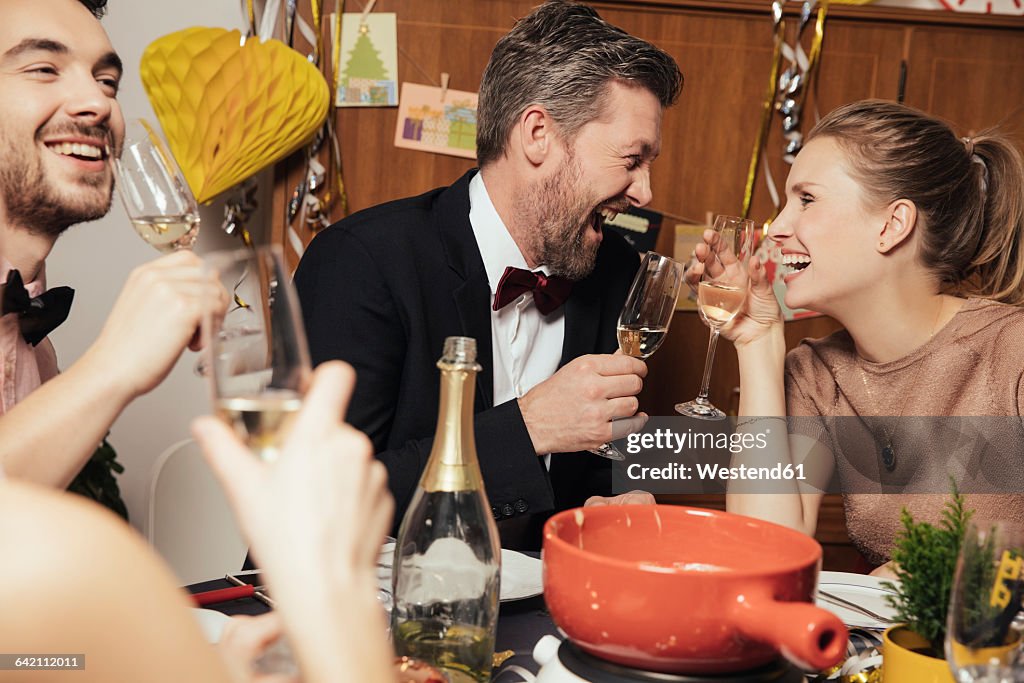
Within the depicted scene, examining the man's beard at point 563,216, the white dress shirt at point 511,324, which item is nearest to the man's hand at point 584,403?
the white dress shirt at point 511,324

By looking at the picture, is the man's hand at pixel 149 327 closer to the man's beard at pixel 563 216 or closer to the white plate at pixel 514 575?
the white plate at pixel 514 575

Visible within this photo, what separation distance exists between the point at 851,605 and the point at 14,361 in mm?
1285

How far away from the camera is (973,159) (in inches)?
81.3

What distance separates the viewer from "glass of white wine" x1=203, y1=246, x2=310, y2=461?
1.78ft

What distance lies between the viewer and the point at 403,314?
1.97 m

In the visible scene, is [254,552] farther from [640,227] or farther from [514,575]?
[640,227]

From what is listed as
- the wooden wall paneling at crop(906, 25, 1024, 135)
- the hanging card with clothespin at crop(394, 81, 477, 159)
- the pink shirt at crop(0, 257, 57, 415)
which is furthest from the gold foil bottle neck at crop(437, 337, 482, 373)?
the wooden wall paneling at crop(906, 25, 1024, 135)

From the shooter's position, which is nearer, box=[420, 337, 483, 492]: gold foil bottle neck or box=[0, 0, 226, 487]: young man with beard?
box=[420, 337, 483, 492]: gold foil bottle neck

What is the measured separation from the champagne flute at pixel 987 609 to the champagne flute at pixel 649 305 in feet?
3.21

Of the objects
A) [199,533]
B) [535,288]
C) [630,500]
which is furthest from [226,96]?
[630,500]

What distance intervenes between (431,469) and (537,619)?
0.29 m

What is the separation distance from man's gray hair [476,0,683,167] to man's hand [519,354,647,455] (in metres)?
0.65

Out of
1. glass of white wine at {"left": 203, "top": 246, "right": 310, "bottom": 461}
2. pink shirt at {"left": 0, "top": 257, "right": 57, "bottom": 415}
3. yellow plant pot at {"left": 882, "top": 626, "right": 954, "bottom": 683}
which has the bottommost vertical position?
yellow plant pot at {"left": 882, "top": 626, "right": 954, "bottom": 683}

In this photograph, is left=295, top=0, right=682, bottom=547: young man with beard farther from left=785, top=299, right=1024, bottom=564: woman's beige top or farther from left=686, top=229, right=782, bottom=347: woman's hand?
left=785, top=299, right=1024, bottom=564: woman's beige top
